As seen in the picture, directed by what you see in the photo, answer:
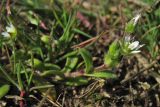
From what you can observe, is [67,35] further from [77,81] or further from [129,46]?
[129,46]

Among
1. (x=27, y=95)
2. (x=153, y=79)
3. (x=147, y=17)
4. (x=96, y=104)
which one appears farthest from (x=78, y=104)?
(x=147, y=17)

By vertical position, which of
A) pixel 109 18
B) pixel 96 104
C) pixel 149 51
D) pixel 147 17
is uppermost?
pixel 109 18

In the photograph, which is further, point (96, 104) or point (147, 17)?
point (147, 17)

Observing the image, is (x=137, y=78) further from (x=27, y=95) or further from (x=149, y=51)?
(x=27, y=95)

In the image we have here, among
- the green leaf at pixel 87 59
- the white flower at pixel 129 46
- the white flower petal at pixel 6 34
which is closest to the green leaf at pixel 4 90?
the white flower petal at pixel 6 34

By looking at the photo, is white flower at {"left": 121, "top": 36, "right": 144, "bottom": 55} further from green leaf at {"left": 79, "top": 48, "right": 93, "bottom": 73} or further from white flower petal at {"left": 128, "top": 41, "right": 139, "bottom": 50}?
green leaf at {"left": 79, "top": 48, "right": 93, "bottom": 73}

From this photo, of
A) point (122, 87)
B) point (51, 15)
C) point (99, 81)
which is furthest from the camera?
point (51, 15)

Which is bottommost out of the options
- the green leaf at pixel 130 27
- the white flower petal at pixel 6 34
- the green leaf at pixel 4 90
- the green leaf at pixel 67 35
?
the green leaf at pixel 4 90

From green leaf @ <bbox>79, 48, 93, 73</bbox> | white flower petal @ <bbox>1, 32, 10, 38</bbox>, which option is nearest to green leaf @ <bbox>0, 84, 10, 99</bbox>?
white flower petal @ <bbox>1, 32, 10, 38</bbox>

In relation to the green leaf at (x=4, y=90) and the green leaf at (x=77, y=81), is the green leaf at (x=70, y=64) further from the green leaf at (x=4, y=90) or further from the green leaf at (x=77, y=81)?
the green leaf at (x=4, y=90)
